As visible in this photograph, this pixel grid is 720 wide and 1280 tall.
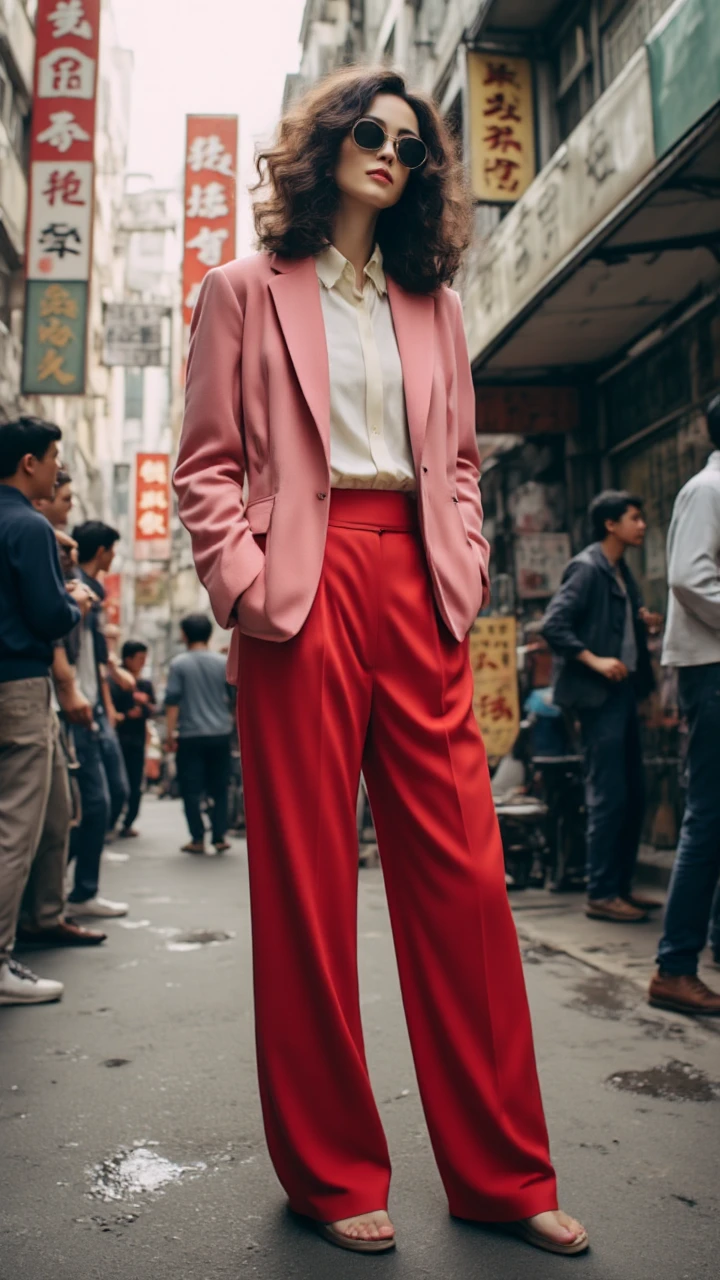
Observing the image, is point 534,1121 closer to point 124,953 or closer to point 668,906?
point 668,906

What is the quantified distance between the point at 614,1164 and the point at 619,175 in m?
4.83

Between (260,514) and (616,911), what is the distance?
3.87 metres

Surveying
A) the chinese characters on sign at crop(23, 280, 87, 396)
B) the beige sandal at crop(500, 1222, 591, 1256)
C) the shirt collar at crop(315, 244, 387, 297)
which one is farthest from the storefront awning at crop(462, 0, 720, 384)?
the chinese characters on sign at crop(23, 280, 87, 396)

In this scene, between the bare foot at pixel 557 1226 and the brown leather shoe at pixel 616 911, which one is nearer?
the bare foot at pixel 557 1226

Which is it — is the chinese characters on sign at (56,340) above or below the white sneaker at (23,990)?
above

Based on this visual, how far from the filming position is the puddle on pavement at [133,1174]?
227 centimetres

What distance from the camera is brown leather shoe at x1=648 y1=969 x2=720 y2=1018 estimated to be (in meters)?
3.64

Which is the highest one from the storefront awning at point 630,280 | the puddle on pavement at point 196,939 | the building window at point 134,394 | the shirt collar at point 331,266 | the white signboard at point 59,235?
the building window at point 134,394

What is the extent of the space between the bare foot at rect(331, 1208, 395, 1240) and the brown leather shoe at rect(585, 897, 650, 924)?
3644 mm

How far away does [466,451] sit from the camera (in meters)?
2.44

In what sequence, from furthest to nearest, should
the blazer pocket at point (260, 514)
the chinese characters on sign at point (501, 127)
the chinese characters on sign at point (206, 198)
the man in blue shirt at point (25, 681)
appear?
1. the chinese characters on sign at point (206, 198)
2. the chinese characters on sign at point (501, 127)
3. the man in blue shirt at point (25, 681)
4. the blazer pocket at point (260, 514)

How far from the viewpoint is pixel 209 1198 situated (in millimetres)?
2229

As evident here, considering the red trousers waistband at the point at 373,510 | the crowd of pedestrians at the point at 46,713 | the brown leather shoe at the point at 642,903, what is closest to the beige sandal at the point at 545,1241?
the red trousers waistband at the point at 373,510

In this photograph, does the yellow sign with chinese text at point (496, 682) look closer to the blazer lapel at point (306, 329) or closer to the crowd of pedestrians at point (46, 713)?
the crowd of pedestrians at point (46, 713)
